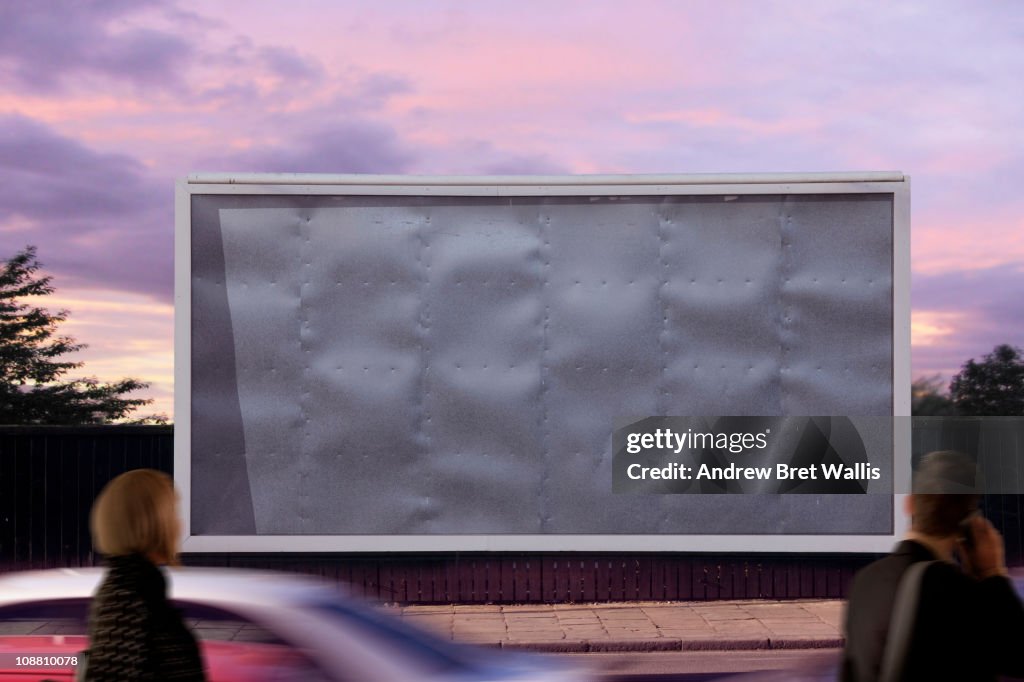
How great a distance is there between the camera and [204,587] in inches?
143

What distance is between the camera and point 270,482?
10836 millimetres

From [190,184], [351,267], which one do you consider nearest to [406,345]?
[351,267]

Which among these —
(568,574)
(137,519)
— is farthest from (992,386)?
(137,519)

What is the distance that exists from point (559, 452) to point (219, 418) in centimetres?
355

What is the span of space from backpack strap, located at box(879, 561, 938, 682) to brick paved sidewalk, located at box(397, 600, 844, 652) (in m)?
6.35

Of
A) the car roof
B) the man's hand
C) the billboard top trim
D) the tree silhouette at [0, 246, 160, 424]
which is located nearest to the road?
the car roof

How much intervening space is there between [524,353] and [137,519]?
7.91m

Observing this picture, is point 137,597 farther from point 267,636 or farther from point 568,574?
point 568,574

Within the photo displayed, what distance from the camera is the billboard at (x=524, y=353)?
10836 mm

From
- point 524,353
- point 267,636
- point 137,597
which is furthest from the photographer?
point 524,353

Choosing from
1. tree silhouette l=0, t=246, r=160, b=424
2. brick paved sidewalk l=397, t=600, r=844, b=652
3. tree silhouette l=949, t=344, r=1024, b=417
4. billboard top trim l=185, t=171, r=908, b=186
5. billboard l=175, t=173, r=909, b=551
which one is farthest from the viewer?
tree silhouette l=0, t=246, r=160, b=424

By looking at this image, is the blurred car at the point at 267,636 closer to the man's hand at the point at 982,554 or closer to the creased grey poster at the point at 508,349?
the man's hand at the point at 982,554

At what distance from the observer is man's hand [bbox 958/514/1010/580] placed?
2.90m

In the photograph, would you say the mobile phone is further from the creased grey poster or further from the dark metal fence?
the dark metal fence
